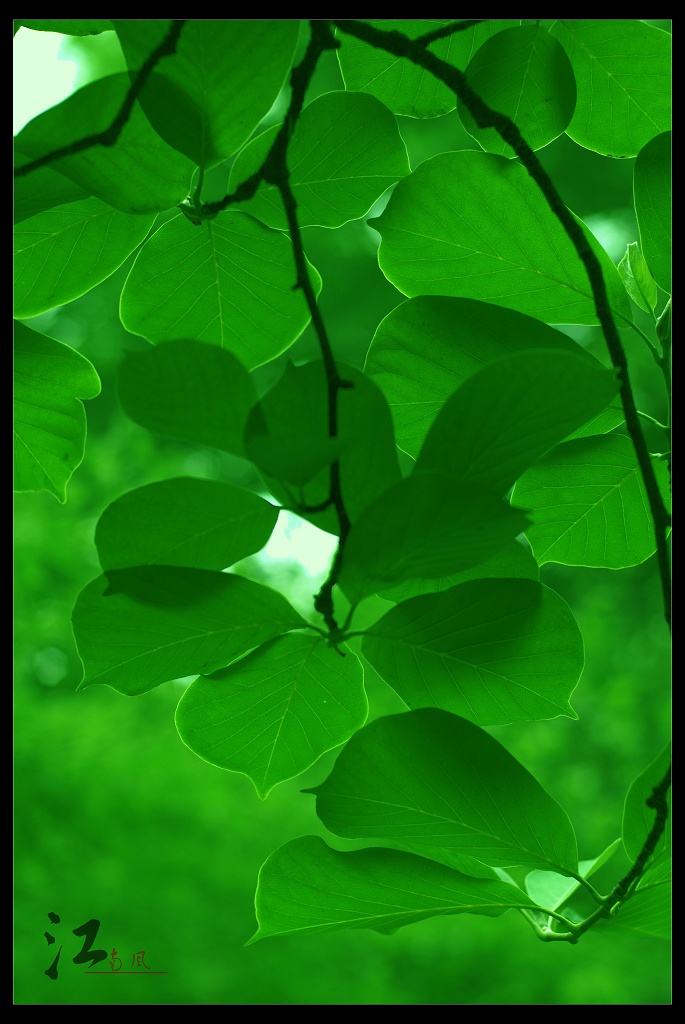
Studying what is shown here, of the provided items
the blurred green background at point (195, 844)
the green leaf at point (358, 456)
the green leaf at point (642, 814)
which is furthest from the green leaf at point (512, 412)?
the blurred green background at point (195, 844)

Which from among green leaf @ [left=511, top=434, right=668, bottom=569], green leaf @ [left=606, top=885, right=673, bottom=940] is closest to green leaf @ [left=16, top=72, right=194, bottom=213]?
green leaf @ [left=511, top=434, right=668, bottom=569]

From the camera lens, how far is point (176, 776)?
245cm

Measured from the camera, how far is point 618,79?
41 cm

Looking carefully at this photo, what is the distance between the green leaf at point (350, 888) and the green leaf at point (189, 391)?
171mm

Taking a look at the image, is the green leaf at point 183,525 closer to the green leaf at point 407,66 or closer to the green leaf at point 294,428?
the green leaf at point 294,428

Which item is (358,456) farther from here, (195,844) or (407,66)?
(195,844)

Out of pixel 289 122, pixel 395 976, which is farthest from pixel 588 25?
pixel 395 976

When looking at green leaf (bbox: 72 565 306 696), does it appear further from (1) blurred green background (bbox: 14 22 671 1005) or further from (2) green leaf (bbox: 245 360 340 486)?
(1) blurred green background (bbox: 14 22 671 1005)

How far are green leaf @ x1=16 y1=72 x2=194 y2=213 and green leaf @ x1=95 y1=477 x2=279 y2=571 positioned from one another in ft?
0.39

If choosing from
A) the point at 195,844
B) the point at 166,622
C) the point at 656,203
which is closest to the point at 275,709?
the point at 166,622

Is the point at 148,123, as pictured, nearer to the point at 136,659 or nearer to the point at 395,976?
the point at 136,659

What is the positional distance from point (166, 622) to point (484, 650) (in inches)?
4.6

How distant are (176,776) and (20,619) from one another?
0.83m
